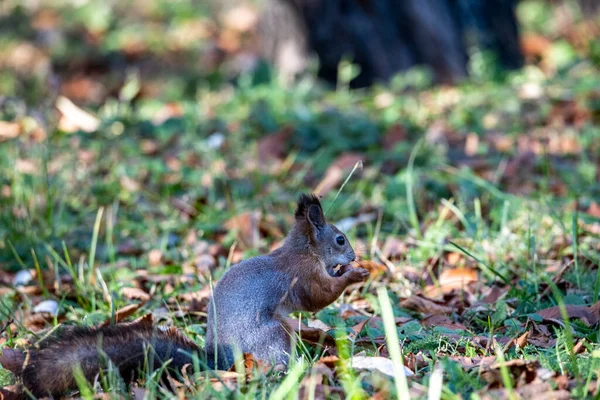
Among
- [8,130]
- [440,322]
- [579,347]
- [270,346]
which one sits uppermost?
[8,130]

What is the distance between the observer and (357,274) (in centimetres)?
304

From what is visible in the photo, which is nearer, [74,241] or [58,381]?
[58,381]

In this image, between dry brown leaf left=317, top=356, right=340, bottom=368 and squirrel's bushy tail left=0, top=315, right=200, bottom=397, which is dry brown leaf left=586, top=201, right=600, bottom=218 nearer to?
dry brown leaf left=317, top=356, right=340, bottom=368

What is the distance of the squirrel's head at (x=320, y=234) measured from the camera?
3.16 meters

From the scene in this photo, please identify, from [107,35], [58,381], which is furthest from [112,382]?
[107,35]

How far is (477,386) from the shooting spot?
229 centimetres

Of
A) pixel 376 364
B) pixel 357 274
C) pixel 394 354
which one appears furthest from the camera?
pixel 357 274

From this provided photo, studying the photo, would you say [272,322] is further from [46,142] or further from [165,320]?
[46,142]

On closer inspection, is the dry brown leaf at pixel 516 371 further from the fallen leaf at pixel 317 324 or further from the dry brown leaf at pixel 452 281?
the dry brown leaf at pixel 452 281

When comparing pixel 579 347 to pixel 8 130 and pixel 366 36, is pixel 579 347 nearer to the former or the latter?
pixel 8 130

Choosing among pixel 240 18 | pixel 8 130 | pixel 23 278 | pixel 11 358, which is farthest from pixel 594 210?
pixel 240 18

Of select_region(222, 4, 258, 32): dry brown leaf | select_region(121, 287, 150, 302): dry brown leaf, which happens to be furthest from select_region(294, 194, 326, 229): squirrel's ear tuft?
select_region(222, 4, 258, 32): dry brown leaf

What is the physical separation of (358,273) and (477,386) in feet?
2.73

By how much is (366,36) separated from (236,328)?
533 cm
